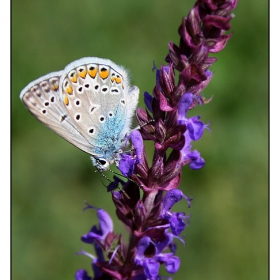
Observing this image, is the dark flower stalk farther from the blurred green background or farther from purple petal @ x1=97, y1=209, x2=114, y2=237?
the blurred green background

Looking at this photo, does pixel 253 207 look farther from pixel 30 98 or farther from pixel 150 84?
pixel 30 98

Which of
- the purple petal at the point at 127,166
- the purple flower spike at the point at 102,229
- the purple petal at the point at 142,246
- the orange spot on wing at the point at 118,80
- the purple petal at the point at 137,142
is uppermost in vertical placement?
the orange spot on wing at the point at 118,80

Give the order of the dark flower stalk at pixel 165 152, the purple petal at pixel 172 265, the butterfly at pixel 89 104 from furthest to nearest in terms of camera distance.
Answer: the butterfly at pixel 89 104
the purple petal at pixel 172 265
the dark flower stalk at pixel 165 152

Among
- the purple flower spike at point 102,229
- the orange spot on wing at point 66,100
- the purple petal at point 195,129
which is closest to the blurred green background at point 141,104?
the purple flower spike at point 102,229

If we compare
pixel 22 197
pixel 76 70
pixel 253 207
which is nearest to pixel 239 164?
pixel 253 207

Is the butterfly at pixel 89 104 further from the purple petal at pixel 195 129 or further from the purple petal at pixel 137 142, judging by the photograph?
the purple petal at pixel 195 129

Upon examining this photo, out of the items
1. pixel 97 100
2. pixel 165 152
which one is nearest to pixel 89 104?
pixel 97 100

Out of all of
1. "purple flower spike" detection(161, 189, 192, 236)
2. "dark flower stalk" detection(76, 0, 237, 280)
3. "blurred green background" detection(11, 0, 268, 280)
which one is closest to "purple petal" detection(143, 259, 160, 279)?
"dark flower stalk" detection(76, 0, 237, 280)

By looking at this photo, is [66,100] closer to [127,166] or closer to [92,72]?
[92,72]

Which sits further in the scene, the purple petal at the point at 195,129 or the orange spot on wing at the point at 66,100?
the orange spot on wing at the point at 66,100
